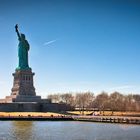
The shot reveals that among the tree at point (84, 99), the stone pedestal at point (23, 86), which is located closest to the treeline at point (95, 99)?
the tree at point (84, 99)

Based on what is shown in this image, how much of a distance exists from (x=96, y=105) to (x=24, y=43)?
54.0m

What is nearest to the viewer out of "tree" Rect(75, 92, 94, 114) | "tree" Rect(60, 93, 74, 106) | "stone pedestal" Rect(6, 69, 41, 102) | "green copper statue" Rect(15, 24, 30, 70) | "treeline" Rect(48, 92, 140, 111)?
"stone pedestal" Rect(6, 69, 41, 102)

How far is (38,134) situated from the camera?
55.1 metres

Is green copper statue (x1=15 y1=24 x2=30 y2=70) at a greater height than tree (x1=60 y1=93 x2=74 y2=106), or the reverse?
green copper statue (x1=15 y1=24 x2=30 y2=70)

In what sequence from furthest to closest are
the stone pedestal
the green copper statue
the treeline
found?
the treeline, the green copper statue, the stone pedestal

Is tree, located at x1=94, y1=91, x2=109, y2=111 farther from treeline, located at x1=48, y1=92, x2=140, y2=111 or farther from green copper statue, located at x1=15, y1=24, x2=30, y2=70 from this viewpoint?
green copper statue, located at x1=15, y1=24, x2=30, y2=70

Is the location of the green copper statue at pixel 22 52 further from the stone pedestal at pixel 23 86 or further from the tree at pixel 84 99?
the tree at pixel 84 99

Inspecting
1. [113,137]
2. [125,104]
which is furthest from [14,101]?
[113,137]

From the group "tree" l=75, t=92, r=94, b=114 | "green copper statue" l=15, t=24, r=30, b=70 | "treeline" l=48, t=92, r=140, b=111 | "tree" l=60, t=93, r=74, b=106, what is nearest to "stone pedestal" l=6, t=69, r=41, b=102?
"green copper statue" l=15, t=24, r=30, b=70

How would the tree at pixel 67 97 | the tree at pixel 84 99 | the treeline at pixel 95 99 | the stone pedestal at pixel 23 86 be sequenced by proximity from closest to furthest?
the stone pedestal at pixel 23 86 → the treeline at pixel 95 99 → the tree at pixel 84 99 → the tree at pixel 67 97

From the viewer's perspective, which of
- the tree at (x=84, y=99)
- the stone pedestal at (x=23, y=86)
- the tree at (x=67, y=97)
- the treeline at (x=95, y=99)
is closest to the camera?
the stone pedestal at (x=23, y=86)

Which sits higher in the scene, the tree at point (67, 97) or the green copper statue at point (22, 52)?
the green copper statue at point (22, 52)

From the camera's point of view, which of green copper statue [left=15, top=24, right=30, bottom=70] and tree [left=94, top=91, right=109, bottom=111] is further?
tree [left=94, top=91, right=109, bottom=111]

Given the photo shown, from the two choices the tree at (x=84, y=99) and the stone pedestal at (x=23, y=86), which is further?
the tree at (x=84, y=99)
